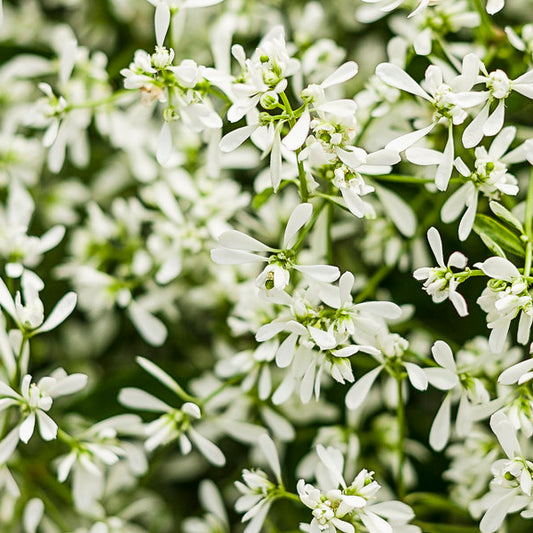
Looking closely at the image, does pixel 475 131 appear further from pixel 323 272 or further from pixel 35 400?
pixel 35 400

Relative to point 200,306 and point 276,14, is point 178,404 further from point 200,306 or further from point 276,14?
point 276,14

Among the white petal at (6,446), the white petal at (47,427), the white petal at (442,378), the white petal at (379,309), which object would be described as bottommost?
the white petal at (6,446)

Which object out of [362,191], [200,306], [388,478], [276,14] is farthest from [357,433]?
[276,14]

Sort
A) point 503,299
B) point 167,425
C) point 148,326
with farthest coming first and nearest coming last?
point 148,326
point 167,425
point 503,299

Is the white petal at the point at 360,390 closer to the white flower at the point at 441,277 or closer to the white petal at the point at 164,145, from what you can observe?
the white flower at the point at 441,277

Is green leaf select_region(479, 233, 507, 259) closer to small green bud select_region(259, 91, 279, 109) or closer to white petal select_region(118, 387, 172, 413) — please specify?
small green bud select_region(259, 91, 279, 109)

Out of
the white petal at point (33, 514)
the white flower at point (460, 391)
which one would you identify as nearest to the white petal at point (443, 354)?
the white flower at point (460, 391)

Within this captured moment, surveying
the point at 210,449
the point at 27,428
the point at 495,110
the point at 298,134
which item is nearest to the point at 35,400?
the point at 27,428

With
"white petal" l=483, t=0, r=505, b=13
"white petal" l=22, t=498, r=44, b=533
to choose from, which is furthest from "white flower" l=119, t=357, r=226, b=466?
"white petal" l=483, t=0, r=505, b=13

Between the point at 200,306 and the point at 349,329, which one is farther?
the point at 200,306
